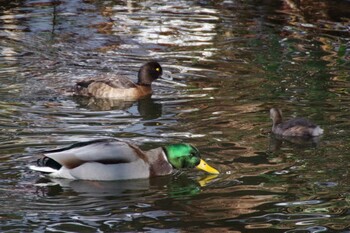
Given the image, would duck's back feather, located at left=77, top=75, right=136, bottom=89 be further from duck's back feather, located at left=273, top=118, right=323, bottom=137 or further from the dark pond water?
duck's back feather, located at left=273, top=118, right=323, bottom=137

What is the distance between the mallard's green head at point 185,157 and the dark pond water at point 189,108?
12cm

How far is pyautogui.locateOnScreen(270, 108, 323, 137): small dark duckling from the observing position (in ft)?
35.9

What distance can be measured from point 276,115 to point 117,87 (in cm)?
294

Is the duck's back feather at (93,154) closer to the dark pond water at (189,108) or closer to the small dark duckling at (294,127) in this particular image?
the dark pond water at (189,108)

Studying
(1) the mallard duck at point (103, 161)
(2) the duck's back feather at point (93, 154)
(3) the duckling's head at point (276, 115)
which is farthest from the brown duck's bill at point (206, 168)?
(3) the duckling's head at point (276, 115)

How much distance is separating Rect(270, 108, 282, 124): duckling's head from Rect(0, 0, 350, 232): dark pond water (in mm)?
239

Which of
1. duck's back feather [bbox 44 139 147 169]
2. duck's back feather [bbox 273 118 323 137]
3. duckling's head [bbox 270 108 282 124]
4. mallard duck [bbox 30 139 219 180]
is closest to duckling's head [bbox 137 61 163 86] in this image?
duckling's head [bbox 270 108 282 124]

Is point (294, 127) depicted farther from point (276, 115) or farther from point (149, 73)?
point (149, 73)

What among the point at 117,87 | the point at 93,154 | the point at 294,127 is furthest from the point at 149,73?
the point at 93,154

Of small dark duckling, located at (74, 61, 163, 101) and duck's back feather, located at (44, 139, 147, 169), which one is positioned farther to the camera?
small dark duckling, located at (74, 61, 163, 101)

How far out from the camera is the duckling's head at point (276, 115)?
37.6 ft

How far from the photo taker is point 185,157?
9.59 m

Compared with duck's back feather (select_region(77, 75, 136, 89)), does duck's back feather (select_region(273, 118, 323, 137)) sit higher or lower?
lower

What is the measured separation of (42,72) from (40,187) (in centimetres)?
549
